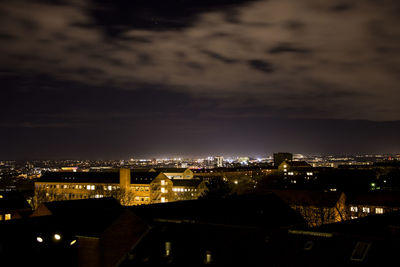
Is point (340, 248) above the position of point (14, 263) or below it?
above

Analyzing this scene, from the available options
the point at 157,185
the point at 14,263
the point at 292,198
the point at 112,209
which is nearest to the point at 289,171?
the point at 157,185

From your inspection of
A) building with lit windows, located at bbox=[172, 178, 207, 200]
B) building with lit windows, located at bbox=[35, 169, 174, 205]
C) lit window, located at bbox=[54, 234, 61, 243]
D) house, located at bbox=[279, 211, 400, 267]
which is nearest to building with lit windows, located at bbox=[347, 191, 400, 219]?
house, located at bbox=[279, 211, 400, 267]

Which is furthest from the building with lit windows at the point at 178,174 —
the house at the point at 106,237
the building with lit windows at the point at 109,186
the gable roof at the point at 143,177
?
the house at the point at 106,237

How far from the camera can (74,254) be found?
4150 centimetres

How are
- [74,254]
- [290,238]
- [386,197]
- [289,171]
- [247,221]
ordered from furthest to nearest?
[289,171] → [386,197] → [247,221] → [74,254] → [290,238]

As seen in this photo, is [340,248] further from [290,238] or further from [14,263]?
[14,263]

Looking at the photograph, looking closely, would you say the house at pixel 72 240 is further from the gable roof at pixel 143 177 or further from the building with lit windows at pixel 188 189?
the building with lit windows at pixel 188 189

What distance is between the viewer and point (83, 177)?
391 feet

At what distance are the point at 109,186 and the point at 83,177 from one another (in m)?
13.0

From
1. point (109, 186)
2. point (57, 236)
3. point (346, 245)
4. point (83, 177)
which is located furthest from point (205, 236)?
point (83, 177)

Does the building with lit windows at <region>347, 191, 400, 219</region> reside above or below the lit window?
below

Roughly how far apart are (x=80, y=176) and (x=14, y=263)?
271ft

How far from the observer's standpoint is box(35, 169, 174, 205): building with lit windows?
347ft

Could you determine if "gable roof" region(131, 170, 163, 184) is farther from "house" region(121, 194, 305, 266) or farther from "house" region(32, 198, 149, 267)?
"house" region(32, 198, 149, 267)
